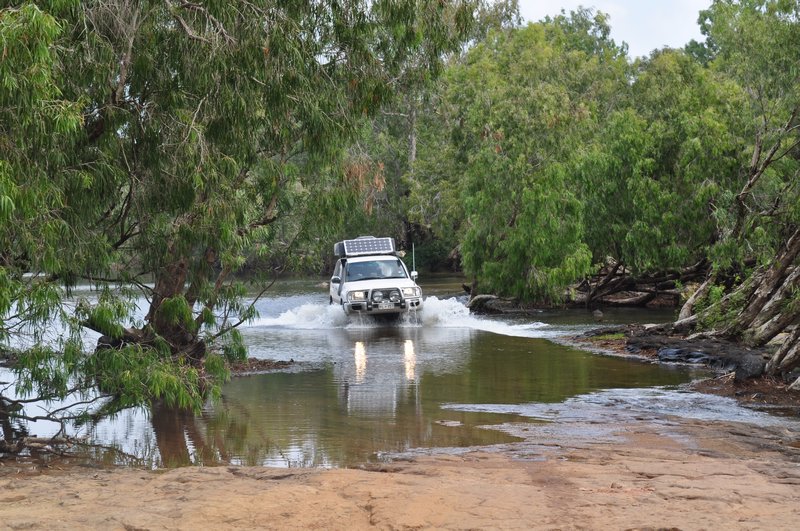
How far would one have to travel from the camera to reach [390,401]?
1341 centimetres

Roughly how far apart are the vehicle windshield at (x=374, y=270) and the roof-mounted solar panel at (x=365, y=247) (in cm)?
61

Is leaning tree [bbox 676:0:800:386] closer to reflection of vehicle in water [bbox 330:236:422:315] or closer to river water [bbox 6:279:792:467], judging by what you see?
river water [bbox 6:279:792:467]

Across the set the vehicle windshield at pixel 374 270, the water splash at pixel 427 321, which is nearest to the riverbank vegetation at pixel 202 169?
the water splash at pixel 427 321

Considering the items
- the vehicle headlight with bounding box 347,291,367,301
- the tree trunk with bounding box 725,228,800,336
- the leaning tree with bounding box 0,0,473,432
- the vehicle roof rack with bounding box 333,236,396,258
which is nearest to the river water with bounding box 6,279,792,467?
the leaning tree with bounding box 0,0,473,432

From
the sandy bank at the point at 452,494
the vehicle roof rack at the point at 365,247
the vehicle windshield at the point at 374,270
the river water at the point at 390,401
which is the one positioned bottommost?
the river water at the point at 390,401

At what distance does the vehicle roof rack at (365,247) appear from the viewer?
2717 cm

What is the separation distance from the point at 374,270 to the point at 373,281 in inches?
28.3

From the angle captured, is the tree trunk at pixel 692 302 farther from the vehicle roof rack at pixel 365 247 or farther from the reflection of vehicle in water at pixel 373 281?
the vehicle roof rack at pixel 365 247

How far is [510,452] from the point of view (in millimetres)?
9602

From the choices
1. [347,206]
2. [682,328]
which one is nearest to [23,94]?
[347,206]

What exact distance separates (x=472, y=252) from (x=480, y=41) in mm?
28039

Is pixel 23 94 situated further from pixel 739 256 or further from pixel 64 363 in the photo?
pixel 739 256

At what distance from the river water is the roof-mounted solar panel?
4422 millimetres

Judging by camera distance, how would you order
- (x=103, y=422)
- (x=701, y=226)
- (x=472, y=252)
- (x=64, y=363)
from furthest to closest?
1. (x=472, y=252)
2. (x=701, y=226)
3. (x=103, y=422)
4. (x=64, y=363)
